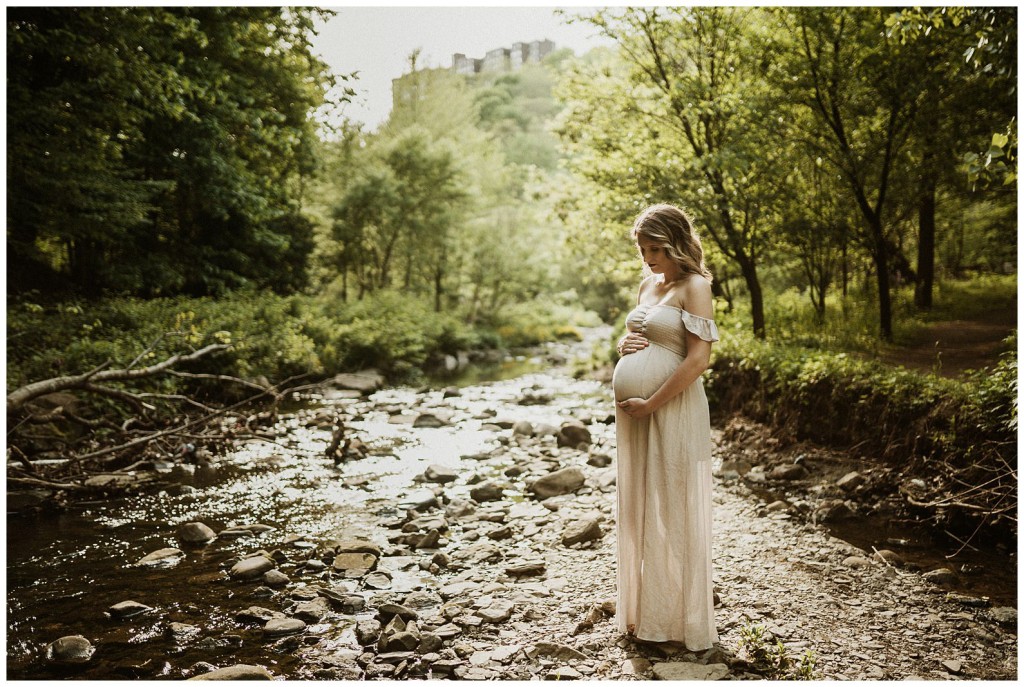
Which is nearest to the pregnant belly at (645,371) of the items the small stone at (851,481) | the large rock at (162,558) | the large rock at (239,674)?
the large rock at (239,674)

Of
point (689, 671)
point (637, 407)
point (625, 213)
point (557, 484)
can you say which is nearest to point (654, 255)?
point (637, 407)

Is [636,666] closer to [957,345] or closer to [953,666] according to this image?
[953,666]

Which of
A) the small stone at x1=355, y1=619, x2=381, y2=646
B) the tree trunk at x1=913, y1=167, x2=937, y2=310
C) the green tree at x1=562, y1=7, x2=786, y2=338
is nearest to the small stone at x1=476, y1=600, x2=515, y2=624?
the small stone at x1=355, y1=619, x2=381, y2=646

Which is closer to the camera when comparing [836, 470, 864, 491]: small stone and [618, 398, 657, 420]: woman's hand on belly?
[618, 398, 657, 420]: woman's hand on belly

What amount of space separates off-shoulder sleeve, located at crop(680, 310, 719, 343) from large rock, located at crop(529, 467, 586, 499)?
15.3 ft

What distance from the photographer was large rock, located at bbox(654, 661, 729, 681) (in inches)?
148

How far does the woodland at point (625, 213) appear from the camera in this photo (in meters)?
7.61

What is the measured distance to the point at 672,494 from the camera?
4.01m

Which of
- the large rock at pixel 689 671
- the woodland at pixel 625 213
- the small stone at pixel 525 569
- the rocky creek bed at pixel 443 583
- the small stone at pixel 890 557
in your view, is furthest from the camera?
the woodland at pixel 625 213

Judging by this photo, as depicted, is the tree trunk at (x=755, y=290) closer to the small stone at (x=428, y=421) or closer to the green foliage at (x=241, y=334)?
the small stone at (x=428, y=421)

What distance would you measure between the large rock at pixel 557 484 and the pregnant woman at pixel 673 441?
12.8ft

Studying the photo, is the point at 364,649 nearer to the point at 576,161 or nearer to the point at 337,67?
the point at 576,161

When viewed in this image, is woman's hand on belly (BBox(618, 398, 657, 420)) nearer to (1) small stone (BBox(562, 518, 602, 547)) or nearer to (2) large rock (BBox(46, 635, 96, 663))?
(1) small stone (BBox(562, 518, 602, 547))

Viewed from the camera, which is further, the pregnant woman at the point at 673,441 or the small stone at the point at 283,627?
the small stone at the point at 283,627
